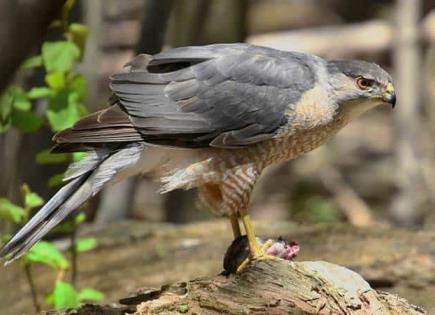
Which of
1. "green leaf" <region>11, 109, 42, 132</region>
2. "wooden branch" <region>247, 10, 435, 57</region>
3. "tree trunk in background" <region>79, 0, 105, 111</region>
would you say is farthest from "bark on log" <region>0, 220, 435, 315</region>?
"wooden branch" <region>247, 10, 435, 57</region>

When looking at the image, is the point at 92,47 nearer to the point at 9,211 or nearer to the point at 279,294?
the point at 9,211

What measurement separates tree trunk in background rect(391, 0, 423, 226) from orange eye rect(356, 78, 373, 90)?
12.7 feet

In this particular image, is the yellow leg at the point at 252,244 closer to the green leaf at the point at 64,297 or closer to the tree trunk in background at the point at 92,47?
the green leaf at the point at 64,297

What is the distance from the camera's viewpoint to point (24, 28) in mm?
2180

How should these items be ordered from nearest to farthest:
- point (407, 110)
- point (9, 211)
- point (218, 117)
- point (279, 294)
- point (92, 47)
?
1. point (279, 294)
2. point (218, 117)
3. point (9, 211)
4. point (92, 47)
5. point (407, 110)

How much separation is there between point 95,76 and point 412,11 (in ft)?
9.70

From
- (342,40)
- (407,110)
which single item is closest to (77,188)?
(407,110)

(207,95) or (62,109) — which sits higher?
(207,95)

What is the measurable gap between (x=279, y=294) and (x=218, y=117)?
2.40 feet

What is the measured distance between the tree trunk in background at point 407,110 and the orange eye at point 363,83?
3.87m

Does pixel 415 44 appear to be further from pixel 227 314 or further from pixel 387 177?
pixel 227 314

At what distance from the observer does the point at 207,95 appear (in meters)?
3.33

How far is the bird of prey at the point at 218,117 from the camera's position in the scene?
127 inches

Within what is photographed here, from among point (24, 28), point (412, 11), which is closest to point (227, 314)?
point (24, 28)
